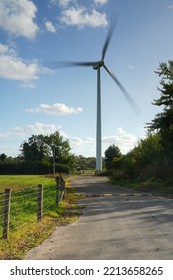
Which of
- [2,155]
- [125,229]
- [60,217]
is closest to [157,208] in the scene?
[60,217]

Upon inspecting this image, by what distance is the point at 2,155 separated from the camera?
501ft


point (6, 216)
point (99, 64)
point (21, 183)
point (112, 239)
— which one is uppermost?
point (99, 64)

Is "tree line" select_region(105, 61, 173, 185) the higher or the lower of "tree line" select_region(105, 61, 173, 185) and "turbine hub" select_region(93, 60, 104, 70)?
the lower

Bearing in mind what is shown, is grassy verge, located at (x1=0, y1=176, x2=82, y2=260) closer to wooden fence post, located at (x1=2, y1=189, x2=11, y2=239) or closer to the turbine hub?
wooden fence post, located at (x1=2, y1=189, x2=11, y2=239)

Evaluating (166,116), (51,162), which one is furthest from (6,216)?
(51,162)

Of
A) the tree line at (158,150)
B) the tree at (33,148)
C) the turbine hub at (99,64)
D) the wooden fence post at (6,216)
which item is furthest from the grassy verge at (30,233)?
the tree at (33,148)

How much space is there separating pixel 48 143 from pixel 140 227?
105 meters

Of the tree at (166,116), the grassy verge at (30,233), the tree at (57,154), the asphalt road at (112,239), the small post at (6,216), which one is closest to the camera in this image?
the asphalt road at (112,239)

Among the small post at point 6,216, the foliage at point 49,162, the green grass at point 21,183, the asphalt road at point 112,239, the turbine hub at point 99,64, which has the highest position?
the turbine hub at point 99,64

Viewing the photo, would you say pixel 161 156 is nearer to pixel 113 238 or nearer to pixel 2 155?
pixel 113 238

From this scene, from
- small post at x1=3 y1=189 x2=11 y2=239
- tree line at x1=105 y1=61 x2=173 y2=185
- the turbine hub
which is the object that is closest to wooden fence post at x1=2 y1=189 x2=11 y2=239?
small post at x1=3 y1=189 x2=11 y2=239

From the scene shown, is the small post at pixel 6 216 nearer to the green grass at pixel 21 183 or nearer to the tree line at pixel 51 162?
the green grass at pixel 21 183

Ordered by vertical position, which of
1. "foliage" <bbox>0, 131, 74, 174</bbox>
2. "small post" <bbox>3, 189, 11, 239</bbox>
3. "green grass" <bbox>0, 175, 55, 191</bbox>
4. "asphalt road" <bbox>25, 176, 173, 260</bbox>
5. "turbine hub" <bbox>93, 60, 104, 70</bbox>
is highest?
"turbine hub" <bbox>93, 60, 104, 70</bbox>

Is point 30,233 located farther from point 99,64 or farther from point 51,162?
point 51,162
